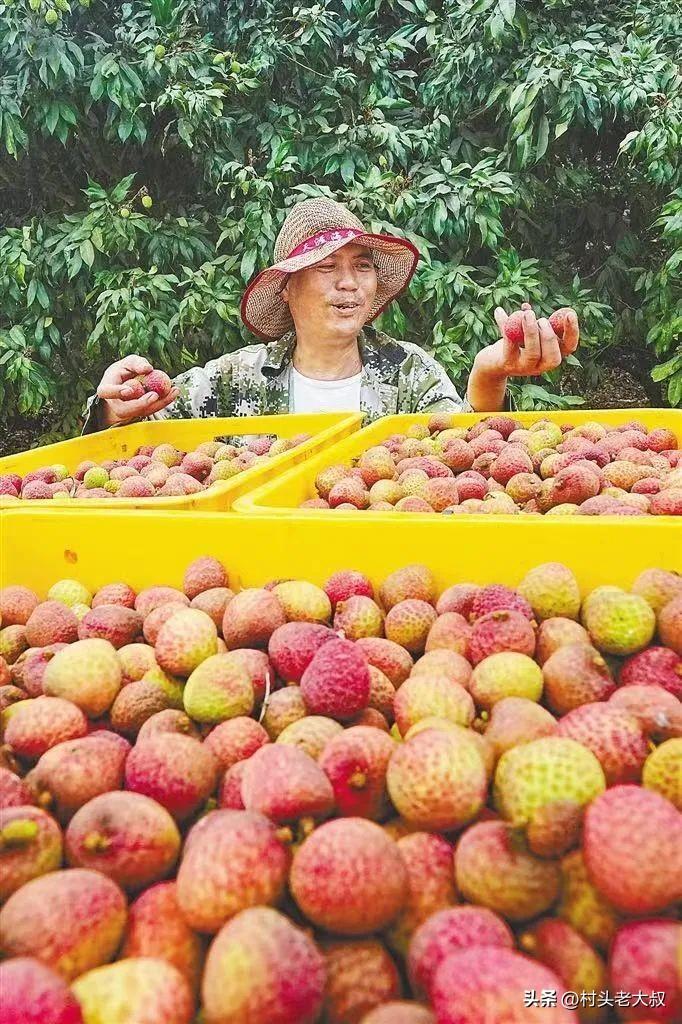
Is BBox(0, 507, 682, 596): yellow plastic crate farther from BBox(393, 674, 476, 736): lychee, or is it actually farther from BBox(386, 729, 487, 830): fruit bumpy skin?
BBox(386, 729, 487, 830): fruit bumpy skin

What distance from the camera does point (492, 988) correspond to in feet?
2.98

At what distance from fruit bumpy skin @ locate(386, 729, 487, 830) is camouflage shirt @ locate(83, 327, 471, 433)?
3671 mm

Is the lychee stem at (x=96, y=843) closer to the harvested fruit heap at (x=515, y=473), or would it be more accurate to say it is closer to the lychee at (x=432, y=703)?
the lychee at (x=432, y=703)

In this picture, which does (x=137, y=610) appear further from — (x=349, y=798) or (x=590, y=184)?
(x=590, y=184)

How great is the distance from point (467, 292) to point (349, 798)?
573cm

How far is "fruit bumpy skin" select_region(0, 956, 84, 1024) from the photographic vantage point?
0.90 metres

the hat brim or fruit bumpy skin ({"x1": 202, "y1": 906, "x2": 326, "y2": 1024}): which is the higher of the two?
the hat brim

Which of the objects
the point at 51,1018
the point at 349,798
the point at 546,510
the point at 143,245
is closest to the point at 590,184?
the point at 143,245

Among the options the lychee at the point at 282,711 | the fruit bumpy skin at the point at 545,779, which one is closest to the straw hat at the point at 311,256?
the lychee at the point at 282,711

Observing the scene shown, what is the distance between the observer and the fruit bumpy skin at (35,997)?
0.90 metres

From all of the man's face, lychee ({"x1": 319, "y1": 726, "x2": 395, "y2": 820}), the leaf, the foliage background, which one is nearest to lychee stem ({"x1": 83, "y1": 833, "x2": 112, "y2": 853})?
lychee ({"x1": 319, "y1": 726, "x2": 395, "y2": 820})

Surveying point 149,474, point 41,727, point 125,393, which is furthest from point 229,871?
point 125,393

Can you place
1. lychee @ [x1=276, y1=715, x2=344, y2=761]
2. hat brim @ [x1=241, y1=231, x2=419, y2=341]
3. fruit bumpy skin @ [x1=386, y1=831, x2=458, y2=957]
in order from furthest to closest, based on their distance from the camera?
hat brim @ [x1=241, y1=231, x2=419, y2=341], lychee @ [x1=276, y1=715, x2=344, y2=761], fruit bumpy skin @ [x1=386, y1=831, x2=458, y2=957]

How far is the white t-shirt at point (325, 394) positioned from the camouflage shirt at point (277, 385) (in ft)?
0.13
